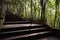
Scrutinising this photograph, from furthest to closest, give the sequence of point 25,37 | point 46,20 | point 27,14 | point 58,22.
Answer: point 27,14 → point 46,20 → point 58,22 → point 25,37

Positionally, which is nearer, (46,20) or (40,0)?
(46,20)

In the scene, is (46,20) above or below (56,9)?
below

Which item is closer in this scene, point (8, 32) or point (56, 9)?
point (8, 32)

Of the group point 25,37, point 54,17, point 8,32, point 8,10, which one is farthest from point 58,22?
point 8,10

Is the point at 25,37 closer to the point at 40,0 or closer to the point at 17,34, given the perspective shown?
the point at 17,34

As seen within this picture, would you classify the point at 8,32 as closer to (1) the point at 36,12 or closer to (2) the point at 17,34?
(2) the point at 17,34

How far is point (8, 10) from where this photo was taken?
8.45 meters

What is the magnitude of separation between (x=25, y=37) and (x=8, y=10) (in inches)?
181

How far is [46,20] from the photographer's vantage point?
6176mm

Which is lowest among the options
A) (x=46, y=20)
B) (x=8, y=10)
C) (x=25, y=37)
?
(x=25, y=37)

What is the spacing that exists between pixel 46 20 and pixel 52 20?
386mm

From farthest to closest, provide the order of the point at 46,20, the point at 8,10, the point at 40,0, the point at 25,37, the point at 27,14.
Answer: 1. the point at 8,10
2. the point at 27,14
3. the point at 40,0
4. the point at 46,20
5. the point at 25,37

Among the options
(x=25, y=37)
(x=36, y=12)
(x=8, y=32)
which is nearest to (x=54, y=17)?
(x=36, y=12)

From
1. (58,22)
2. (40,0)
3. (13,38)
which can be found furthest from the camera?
(40,0)
